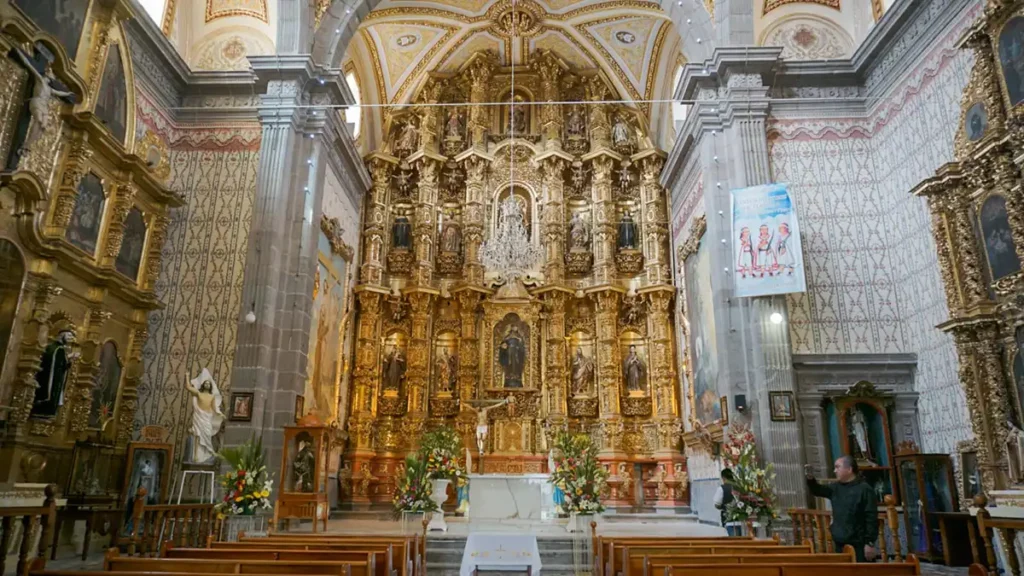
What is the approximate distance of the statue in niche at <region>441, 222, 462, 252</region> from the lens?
19.7 m

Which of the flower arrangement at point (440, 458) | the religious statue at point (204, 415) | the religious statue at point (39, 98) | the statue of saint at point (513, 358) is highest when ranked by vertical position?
the religious statue at point (39, 98)

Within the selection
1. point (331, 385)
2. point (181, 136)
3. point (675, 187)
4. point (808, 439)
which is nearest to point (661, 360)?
point (675, 187)

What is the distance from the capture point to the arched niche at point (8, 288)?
8.62 m

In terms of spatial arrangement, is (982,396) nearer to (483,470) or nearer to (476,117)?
(483,470)

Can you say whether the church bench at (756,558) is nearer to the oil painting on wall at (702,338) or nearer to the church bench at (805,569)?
the church bench at (805,569)

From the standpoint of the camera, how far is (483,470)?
16.8 meters

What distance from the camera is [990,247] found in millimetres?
9711

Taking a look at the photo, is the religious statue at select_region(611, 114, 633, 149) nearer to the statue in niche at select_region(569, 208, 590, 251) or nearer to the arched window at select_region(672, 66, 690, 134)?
the arched window at select_region(672, 66, 690, 134)

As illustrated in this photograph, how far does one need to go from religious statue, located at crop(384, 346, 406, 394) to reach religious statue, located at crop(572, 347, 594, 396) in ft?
15.4

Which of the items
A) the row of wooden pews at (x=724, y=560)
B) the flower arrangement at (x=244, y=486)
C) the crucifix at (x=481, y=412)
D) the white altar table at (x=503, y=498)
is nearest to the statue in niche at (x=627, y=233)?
the crucifix at (x=481, y=412)

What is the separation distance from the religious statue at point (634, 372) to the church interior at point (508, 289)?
0.32ft

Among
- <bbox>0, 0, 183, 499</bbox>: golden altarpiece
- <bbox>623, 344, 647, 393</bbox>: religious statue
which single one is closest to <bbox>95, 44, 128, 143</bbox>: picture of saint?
<bbox>0, 0, 183, 499</bbox>: golden altarpiece

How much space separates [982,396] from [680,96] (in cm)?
832

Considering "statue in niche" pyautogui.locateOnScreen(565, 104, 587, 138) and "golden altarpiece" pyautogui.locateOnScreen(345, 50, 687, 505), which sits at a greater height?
"statue in niche" pyautogui.locateOnScreen(565, 104, 587, 138)
